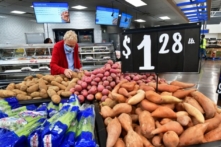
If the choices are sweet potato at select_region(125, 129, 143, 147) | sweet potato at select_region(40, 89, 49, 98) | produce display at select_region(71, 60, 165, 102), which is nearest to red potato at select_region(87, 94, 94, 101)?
produce display at select_region(71, 60, 165, 102)

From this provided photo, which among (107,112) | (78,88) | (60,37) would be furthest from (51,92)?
(60,37)

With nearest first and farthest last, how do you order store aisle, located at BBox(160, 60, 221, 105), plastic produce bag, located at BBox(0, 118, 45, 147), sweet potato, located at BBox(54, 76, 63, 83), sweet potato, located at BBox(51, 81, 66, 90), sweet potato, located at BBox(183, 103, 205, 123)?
plastic produce bag, located at BBox(0, 118, 45, 147) < sweet potato, located at BBox(183, 103, 205, 123) < sweet potato, located at BBox(51, 81, 66, 90) < sweet potato, located at BBox(54, 76, 63, 83) < store aisle, located at BBox(160, 60, 221, 105)

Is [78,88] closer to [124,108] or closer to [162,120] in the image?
[124,108]

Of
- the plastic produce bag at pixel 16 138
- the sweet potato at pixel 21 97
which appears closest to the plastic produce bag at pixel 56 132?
the plastic produce bag at pixel 16 138

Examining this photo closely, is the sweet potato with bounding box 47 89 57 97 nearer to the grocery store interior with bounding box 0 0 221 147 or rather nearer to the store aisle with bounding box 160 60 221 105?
the grocery store interior with bounding box 0 0 221 147

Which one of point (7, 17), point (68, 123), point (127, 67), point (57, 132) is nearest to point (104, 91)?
point (127, 67)

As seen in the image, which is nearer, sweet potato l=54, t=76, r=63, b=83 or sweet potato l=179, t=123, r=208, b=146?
sweet potato l=179, t=123, r=208, b=146

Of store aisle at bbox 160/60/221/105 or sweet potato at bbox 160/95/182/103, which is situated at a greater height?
Answer: sweet potato at bbox 160/95/182/103

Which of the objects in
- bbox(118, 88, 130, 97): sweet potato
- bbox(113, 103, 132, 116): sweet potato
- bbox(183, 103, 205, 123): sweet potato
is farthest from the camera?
bbox(118, 88, 130, 97): sweet potato

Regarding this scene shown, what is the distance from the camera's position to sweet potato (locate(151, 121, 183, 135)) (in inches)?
29.7

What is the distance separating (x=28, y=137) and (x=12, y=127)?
0.56 feet

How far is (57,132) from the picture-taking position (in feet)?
2.44

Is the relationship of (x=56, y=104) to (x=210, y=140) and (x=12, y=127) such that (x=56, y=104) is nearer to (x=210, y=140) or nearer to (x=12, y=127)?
(x=12, y=127)

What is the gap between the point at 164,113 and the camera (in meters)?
0.84
